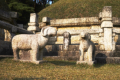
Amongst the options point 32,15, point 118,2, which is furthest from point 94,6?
point 32,15

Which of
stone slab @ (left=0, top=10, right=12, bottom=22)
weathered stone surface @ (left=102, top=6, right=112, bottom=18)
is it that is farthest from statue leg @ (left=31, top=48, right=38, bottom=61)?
stone slab @ (left=0, top=10, right=12, bottom=22)

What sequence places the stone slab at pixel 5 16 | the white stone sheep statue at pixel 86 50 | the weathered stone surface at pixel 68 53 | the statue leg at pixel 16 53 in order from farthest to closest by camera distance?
the stone slab at pixel 5 16 → the weathered stone surface at pixel 68 53 → the white stone sheep statue at pixel 86 50 → the statue leg at pixel 16 53

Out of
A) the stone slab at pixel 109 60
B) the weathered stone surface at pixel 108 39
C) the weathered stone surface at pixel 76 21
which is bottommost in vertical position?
the stone slab at pixel 109 60

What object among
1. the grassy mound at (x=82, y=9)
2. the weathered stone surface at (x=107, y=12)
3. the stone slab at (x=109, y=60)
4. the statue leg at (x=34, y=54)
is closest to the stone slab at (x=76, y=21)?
the weathered stone surface at (x=107, y=12)

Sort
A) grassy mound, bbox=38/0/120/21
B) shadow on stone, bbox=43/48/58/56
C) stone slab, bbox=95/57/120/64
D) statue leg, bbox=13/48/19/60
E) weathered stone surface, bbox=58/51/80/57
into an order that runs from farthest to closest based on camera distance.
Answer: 1. grassy mound, bbox=38/0/120/21
2. shadow on stone, bbox=43/48/58/56
3. weathered stone surface, bbox=58/51/80/57
4. stone slab, bbox=95/57/120/64
5. statue leg, bbox=13/48/19/60

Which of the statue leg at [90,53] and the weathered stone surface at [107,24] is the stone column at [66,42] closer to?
the weathered stone surface at [107,24]

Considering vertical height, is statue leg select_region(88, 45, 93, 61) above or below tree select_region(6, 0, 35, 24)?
below

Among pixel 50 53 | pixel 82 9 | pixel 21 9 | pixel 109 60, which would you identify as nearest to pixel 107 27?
pixel 109 60

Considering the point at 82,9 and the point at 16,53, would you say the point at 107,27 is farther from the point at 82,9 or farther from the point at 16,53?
the point at 82,9

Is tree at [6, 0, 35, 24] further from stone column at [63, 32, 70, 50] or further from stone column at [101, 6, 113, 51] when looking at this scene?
stone column at [101, 6, 113, 51]

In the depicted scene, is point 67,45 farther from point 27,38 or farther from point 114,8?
point 114,8

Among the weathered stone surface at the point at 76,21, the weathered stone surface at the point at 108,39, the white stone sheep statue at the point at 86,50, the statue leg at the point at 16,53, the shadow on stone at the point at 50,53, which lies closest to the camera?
the statue leg at the point at 16,53

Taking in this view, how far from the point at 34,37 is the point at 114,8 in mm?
13052

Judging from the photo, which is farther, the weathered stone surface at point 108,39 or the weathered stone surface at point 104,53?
the weathered stone surface at point 108,39
